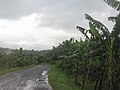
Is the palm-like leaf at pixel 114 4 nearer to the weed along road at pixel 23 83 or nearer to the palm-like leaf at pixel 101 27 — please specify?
the palm-like leaf at pixel 101 27

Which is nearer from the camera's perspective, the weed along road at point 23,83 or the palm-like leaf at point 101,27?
the palm-like leaf at point 101,27

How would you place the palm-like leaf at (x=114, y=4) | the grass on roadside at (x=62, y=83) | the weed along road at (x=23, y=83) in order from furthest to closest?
the grass on roadside at (x=62, y=83), the weed along road at (x=23, y=83), the palm-like leaf at (x=114, y=4)

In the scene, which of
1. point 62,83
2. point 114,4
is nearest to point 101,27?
point 114,4

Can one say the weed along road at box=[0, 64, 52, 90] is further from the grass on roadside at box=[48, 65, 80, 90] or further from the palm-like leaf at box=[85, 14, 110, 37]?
the palm-like leaf at box=[85, 14, 110, 37]

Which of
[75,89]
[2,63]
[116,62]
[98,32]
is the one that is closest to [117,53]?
[116,62]

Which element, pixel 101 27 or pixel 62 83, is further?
pixel 62 83

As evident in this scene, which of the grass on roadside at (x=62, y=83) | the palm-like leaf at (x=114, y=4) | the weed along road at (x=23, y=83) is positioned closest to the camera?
the palm-like leaf at (x=114, y=4)

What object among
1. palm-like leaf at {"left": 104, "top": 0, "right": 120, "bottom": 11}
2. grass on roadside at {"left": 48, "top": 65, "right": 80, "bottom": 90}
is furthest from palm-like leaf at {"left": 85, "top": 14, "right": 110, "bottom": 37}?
grass on roadside at {"left": 48, "top": 65, "right": 80, "bottom": 90}

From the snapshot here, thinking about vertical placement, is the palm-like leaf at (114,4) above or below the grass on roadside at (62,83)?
above

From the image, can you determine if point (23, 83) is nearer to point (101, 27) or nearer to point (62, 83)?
point (62, 83)

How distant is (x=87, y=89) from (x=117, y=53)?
314 inches

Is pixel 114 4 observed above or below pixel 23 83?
above

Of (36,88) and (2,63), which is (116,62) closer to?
(36,88)

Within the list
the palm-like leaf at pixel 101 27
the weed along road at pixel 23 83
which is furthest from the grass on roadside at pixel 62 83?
the palm-like leaf at pixel 101 27
